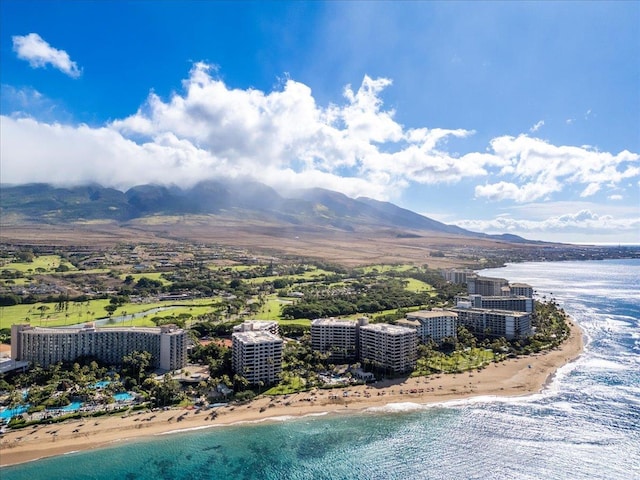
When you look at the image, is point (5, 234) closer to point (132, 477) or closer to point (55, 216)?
point (55, 216)

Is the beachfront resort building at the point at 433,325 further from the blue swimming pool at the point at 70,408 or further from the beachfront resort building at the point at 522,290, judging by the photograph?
the blue swimming pool at the point at 70,408

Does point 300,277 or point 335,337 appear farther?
point 300,277

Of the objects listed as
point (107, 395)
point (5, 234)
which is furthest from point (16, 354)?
point (5, 234)

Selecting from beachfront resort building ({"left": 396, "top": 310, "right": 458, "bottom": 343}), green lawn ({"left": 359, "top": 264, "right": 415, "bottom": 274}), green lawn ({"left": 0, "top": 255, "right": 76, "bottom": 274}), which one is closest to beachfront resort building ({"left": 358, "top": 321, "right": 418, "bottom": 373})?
beachfront resort building ({"left": 396, "top": 310, "right": 458, "bottom": 343})

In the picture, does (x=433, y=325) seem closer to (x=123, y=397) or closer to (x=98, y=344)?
(x=123, y=397)

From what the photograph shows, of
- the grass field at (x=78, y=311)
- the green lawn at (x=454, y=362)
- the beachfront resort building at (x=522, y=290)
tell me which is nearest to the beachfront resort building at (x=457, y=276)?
the beachfront resort building at (x=522, y=290)

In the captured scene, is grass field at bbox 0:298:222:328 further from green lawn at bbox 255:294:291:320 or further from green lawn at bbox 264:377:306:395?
green lawn at bbox 264:377:306:395

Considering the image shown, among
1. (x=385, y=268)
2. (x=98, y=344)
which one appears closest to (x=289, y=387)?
(x=98, y=344)
